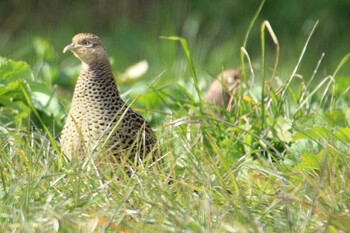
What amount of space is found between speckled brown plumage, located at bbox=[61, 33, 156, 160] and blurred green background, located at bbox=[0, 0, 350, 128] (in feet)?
6.67

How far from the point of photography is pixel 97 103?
4.46 meters

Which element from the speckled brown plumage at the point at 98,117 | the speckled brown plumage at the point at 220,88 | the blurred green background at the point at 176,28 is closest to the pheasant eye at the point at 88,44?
the speckled brown plumage at the point at 98,117

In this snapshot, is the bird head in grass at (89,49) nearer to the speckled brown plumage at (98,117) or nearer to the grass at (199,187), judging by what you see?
the speckled brown plumage at (98,117)

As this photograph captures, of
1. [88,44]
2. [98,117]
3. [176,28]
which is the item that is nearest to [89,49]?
[88,44]

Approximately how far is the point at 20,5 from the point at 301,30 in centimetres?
265

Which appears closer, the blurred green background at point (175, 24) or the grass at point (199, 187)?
the grass at point (199, 187)

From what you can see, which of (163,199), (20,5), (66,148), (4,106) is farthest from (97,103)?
(20,5)

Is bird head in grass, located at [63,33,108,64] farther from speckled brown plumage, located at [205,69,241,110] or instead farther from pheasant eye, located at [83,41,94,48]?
speckled brown plumage, located at [205,69,241,110]

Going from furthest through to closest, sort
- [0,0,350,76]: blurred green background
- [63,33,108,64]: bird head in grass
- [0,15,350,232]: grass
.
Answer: [0,0,350,76]: blurred green background → [63,33,108,64]: bird head in grass → [0,15,350,232]: grass

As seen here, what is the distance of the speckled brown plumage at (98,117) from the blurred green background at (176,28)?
2034mm

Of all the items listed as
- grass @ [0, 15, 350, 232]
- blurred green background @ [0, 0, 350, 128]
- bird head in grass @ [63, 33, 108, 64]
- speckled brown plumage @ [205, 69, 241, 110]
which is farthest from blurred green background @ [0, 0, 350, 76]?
grass @ [0, 15, 350, 232]

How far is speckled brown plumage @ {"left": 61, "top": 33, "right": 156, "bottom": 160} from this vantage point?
4.27 metres

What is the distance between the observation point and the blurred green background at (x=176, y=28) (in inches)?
291

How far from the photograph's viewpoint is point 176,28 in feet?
28.3
